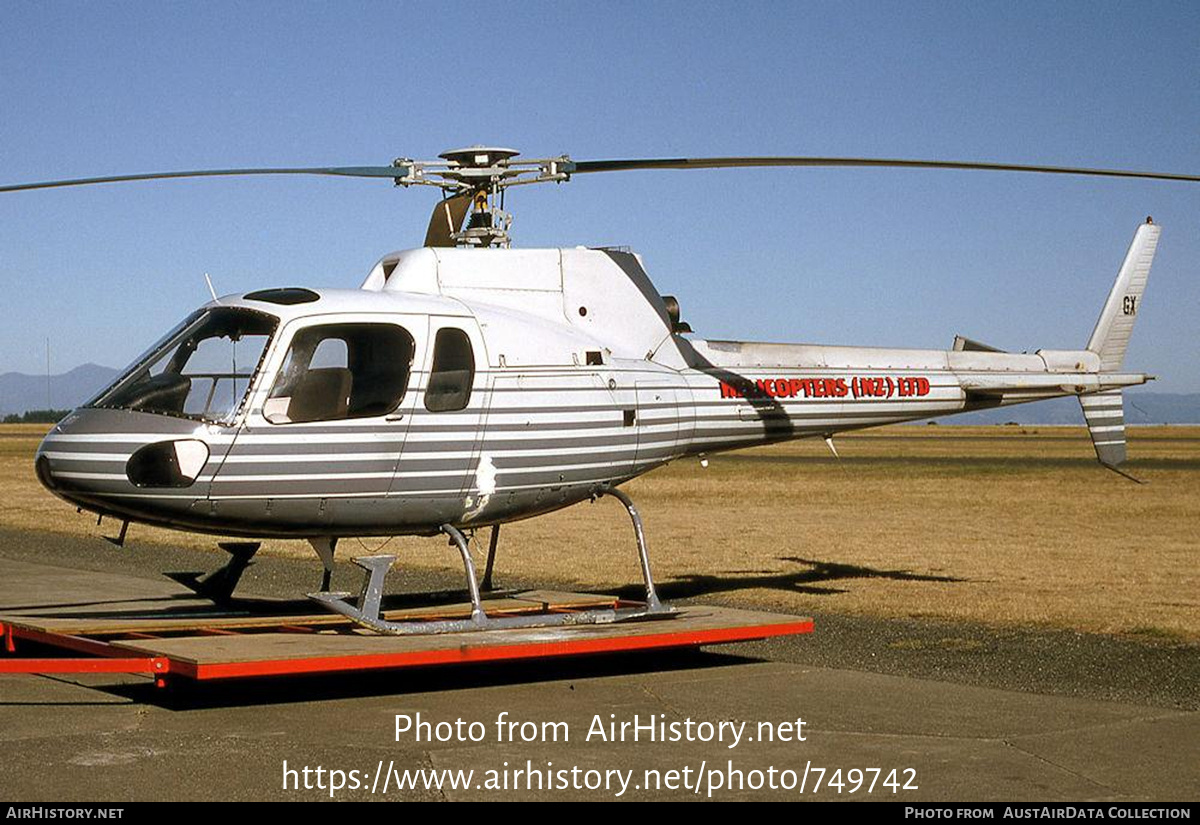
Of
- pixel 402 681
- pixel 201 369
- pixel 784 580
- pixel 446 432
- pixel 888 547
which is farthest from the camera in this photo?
pixel 888 547

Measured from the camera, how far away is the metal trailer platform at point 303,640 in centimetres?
929

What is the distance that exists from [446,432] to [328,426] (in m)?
1.00

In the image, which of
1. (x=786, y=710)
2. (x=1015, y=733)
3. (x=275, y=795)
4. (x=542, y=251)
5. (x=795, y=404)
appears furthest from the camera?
(x=795, y=404)

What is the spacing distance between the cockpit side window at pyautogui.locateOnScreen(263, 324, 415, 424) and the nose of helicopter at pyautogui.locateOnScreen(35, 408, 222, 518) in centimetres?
64

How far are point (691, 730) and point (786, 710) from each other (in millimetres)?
991

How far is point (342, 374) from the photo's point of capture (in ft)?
37.0

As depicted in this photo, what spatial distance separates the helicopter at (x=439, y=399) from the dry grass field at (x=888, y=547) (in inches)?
119

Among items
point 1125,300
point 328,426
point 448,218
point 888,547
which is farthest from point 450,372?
point 888,547

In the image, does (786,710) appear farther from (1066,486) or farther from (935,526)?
(1066,486)

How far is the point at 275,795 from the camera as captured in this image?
753cm

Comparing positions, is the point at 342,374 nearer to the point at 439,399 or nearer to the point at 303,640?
the point at 439,399

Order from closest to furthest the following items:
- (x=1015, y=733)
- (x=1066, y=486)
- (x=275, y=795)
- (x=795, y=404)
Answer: (x=275, y=795) < (x=1015, y=733) < (x=795, y=404) < (x=1066, y=486)

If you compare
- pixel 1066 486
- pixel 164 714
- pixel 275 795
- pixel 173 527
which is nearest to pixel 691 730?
pixel 275 795

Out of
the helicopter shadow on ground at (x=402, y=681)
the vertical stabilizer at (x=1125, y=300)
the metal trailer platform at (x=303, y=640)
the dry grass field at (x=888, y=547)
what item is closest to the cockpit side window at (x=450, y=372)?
the metal trailer platform at (x=303, y=640)
